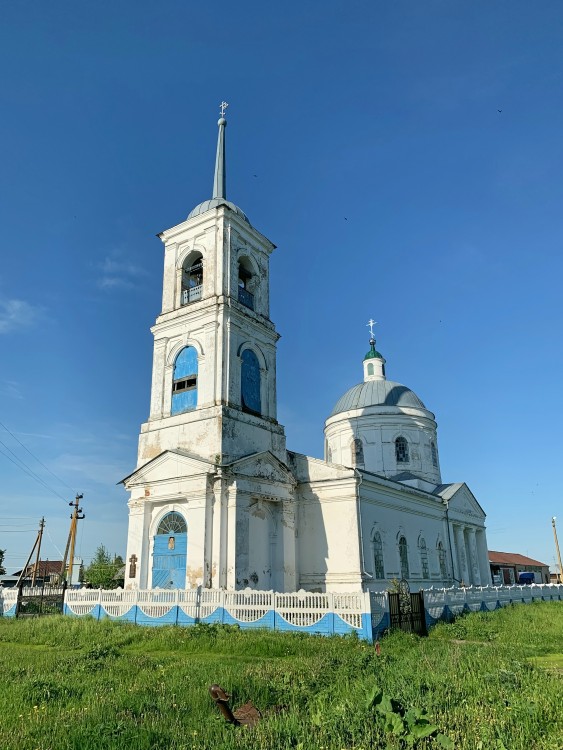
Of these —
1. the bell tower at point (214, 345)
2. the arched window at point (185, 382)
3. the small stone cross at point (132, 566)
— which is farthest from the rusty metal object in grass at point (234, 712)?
the arched window at point (185, 382)

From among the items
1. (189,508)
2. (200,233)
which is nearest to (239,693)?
(189,508)

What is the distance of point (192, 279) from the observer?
25.2 metres

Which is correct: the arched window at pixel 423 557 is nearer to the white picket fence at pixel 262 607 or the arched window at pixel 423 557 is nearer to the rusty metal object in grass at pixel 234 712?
the white picket fence at pixel 262 607

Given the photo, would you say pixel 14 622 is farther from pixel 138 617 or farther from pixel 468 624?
pixel 468 624

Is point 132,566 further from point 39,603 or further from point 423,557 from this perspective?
point 423,557

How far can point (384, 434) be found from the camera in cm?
3350

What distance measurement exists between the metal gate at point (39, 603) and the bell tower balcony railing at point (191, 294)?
1210 centimetres

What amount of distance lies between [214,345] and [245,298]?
373 centimetres

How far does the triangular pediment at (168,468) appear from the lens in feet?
63.8

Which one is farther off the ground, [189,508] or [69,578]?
[189,508]

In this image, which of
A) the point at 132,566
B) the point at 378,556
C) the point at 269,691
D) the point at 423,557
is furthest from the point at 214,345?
the point at 269,691

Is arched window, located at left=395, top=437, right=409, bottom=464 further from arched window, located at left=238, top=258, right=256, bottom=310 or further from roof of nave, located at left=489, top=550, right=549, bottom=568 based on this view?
roof of nave, located at left=489, top=550, right=549, bottom=568

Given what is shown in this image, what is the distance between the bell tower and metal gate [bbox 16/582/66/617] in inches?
213

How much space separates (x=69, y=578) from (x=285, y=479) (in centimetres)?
1780
